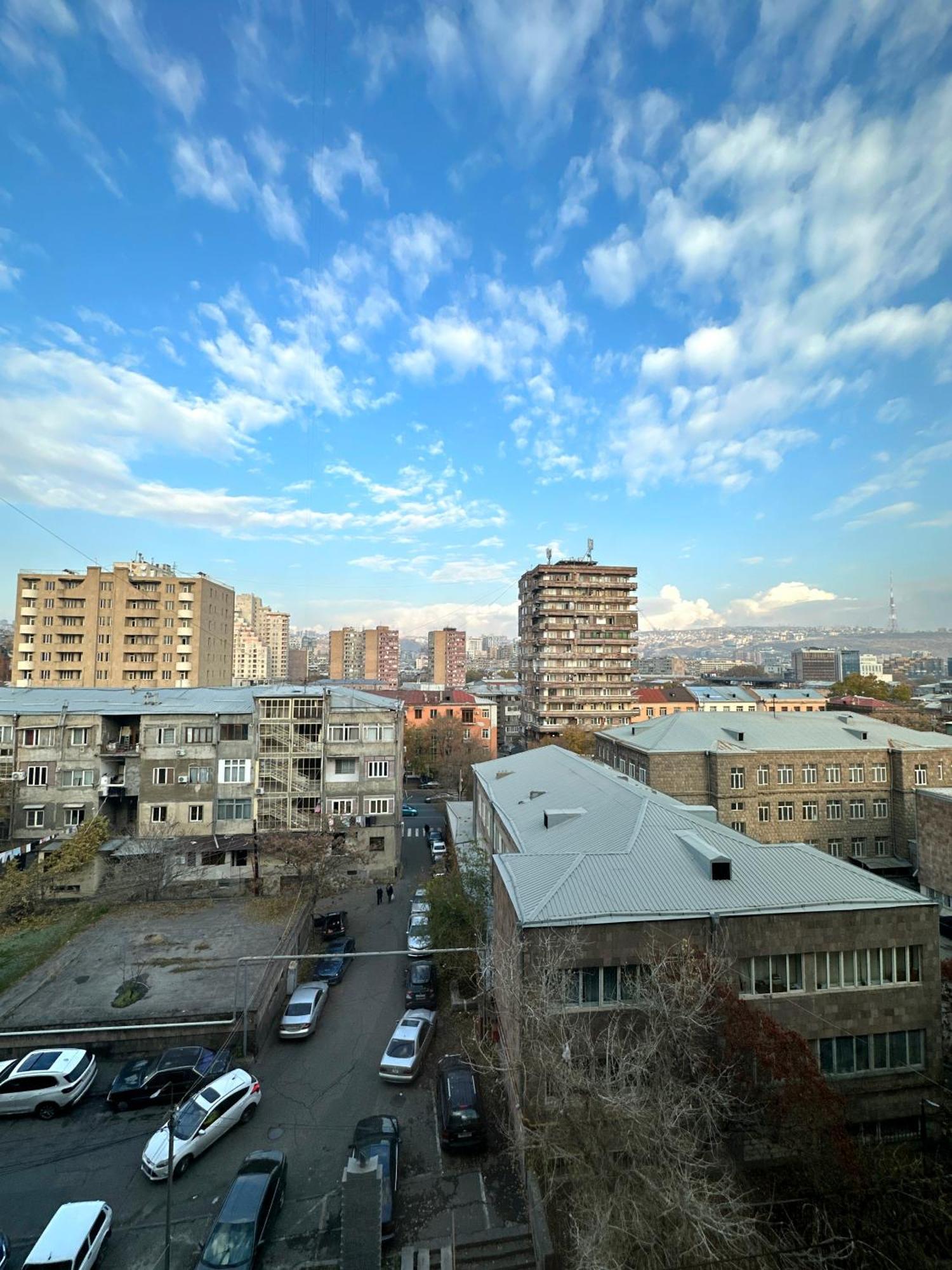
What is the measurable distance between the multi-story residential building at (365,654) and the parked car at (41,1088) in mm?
137760

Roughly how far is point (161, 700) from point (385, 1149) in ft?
87.5

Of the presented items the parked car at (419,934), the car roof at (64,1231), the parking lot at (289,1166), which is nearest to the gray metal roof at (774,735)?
the parked car at (419,934)

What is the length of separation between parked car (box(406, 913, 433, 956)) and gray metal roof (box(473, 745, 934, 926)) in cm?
594

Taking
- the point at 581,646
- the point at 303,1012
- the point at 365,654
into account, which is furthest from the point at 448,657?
the point at 303,1012

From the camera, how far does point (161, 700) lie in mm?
33875

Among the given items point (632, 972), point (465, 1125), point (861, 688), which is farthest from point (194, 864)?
point (861, 688)

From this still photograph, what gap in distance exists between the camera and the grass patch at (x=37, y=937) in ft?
70.5

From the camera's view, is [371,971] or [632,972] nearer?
[632,972]

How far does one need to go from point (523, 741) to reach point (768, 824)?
45.8 m

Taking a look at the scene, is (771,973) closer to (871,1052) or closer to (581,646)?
(871,1052)

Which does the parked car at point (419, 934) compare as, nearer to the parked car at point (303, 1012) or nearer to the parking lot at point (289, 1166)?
the parked car at point (303, 1012)

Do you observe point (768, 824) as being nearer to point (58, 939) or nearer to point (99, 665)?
point (58, 939)

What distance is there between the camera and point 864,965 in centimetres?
1520

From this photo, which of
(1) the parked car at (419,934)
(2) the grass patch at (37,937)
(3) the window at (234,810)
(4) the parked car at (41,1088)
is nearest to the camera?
(4) the parked car at (41,1088)
